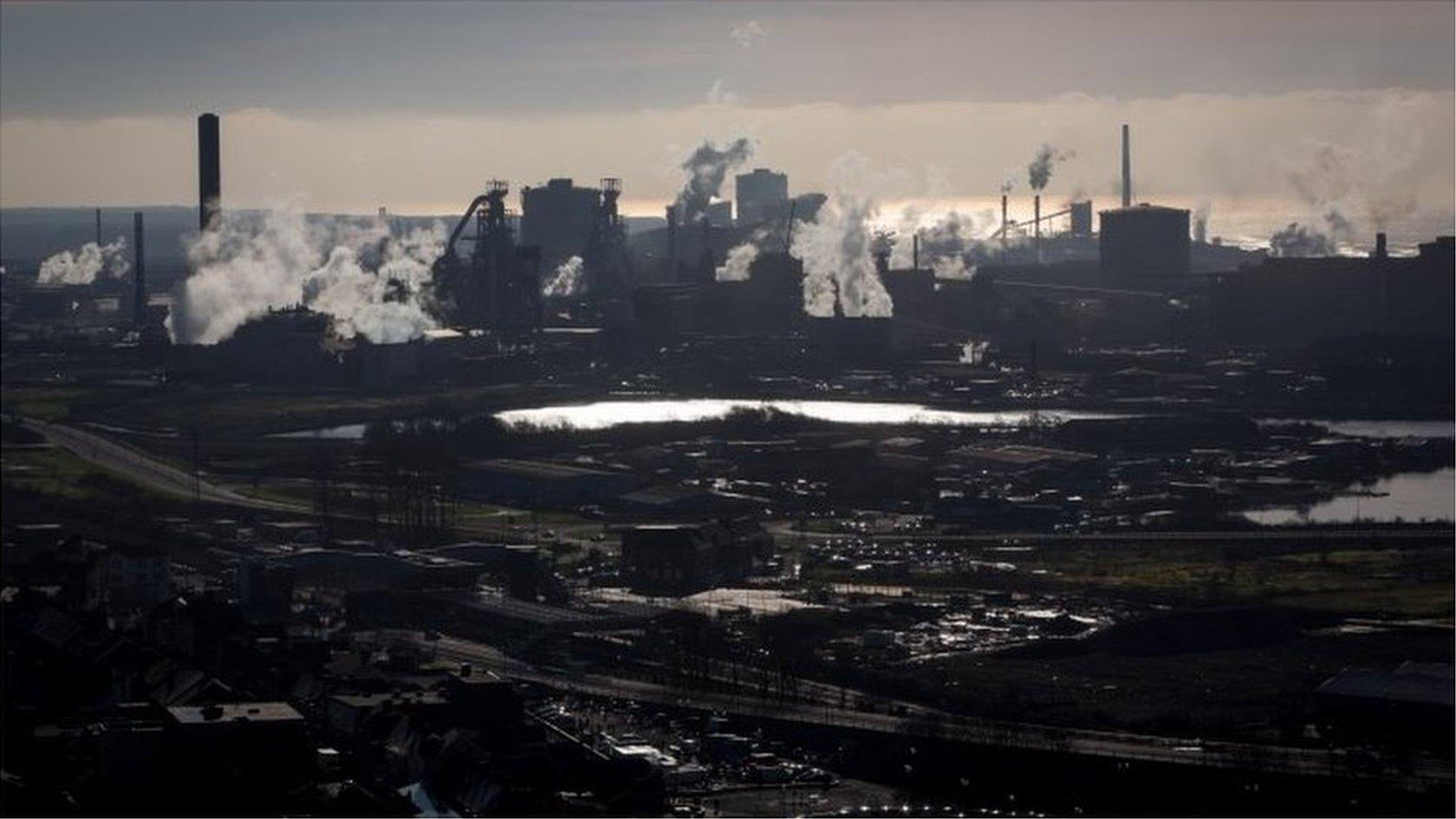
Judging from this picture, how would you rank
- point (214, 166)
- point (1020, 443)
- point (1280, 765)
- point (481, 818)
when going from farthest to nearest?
point (214, 166)
point (1020, 443)
point (1280, 765)
point (481, 818)

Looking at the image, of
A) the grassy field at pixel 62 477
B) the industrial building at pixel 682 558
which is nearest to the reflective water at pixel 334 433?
the grassy field at pixel 62 477

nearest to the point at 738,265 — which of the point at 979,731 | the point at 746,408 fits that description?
the point at 746,408

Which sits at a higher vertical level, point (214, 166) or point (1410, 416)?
point (214, 166)

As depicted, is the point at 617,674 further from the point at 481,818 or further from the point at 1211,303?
the point at 1211,303

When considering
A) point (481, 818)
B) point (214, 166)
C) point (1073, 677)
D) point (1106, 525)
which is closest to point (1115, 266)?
point (214, 166)

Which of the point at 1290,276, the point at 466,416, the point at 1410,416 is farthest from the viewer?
the point at 1290,276

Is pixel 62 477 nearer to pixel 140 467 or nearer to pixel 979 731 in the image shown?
pixel 140 467
